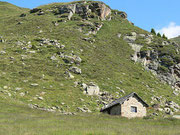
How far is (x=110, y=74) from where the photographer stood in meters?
51.0

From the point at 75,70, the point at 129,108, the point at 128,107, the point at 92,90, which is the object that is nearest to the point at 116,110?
the point at 128,107

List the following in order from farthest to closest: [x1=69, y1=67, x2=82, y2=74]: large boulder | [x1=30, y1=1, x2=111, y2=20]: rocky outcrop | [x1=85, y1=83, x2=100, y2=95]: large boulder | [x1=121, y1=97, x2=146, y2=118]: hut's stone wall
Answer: [x1=30, y1=1, x2=111, y2=20]: rocky outcrop, [x1=69, y1=67, x2=82, y2=74]: large boulder, [x1=85, y1=83, x2=100, y2=95]: large boulder, [x1=121, y1=97, x2=146, y2=118]: hut's stone wall

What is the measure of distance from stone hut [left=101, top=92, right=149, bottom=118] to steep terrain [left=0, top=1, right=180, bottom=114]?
2.71 m

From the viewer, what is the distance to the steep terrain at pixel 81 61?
3681 centimetres

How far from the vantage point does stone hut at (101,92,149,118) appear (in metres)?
32.4

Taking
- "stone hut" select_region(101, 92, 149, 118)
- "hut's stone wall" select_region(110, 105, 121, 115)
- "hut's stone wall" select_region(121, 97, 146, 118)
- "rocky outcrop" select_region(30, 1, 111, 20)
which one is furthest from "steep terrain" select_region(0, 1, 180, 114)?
"hut's stone wall" select_region(121, 97, 146, 118)

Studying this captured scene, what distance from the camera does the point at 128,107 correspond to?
3319cm

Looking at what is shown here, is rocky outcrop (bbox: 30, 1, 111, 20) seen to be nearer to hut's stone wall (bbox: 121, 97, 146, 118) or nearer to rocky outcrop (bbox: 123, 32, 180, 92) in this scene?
rocky outcrop (bbox: 123, 32, 180, 92)

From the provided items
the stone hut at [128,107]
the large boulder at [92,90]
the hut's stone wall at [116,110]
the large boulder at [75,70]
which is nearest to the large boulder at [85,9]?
the large boulder at [75,70]

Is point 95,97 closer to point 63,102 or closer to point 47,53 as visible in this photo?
point 63,102

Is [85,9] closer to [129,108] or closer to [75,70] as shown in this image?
[75,70]

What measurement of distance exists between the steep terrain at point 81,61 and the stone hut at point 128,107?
2712 millimetres

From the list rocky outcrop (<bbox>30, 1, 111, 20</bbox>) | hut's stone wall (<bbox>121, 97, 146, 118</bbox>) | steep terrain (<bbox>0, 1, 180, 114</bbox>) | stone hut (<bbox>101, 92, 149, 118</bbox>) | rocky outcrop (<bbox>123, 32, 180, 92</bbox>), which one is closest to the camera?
stone hut (<bbox>101, 92, 149, 118</bbox>)

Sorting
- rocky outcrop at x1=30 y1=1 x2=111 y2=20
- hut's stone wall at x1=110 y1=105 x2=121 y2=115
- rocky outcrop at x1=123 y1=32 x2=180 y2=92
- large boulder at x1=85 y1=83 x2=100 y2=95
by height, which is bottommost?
hut's stone wall at x1=110 y1=105 x2=121 y2=115
